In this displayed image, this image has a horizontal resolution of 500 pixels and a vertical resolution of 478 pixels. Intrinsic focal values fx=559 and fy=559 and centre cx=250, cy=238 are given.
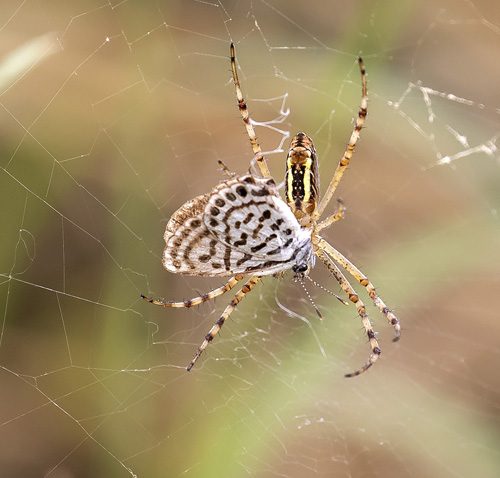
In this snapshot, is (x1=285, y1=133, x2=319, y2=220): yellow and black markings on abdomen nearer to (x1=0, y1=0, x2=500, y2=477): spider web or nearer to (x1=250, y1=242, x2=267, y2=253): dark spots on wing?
(x1=250, y1=242, x2=267, y2=253): dark spots on wing

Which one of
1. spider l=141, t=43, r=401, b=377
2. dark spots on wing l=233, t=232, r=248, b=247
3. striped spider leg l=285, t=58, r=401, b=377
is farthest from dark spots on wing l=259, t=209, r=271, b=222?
striped spider leg l=285, t=58, r=401, b=377

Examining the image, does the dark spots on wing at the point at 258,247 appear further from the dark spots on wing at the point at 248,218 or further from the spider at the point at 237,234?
the dark spots on wing at the point at 248,218

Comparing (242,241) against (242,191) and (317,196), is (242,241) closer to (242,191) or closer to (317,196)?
(242,191)

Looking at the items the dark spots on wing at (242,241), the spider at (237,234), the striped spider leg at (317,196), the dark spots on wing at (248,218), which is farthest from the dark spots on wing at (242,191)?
the striped spider leg at (317,196)

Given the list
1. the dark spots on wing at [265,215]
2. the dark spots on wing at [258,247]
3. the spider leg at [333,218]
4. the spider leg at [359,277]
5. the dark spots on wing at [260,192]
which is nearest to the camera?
the dark spots on wing at [260,192]

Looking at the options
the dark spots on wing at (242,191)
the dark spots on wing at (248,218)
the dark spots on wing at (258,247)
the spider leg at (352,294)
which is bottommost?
the spider leg at (352,294)
